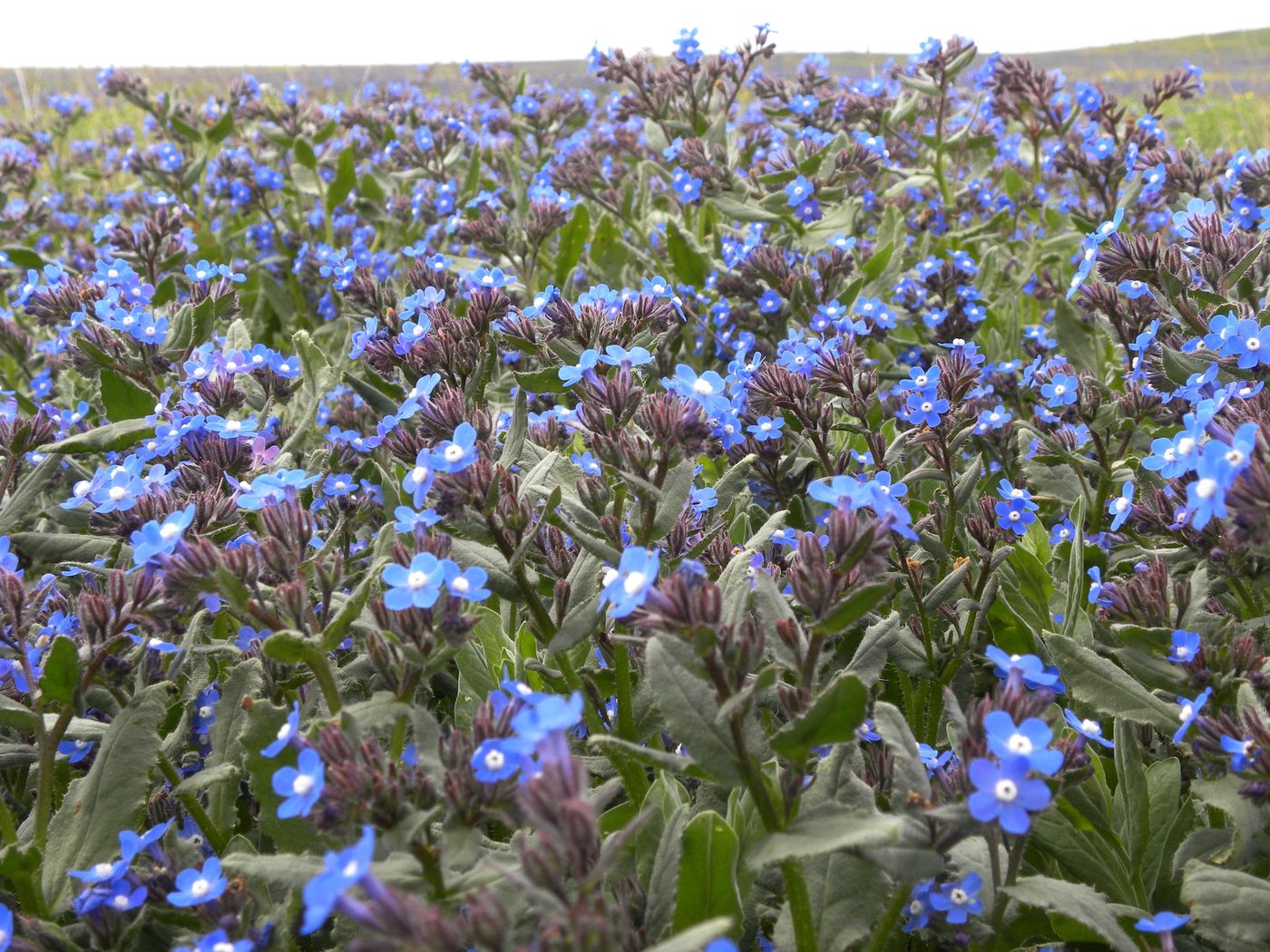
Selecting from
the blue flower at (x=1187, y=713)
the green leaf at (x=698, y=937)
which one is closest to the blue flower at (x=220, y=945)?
the green leaf at (x=698, y=937)

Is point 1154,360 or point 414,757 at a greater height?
point 1154,360

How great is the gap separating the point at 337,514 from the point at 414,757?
144 cm

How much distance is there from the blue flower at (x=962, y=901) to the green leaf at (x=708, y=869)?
0.42 metres

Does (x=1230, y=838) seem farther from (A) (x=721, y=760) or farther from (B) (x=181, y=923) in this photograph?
(B) (x=181, y=923)

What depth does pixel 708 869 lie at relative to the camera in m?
1.74

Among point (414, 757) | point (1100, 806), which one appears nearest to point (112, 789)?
point (414, 757)

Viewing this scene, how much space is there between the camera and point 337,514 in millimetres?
3141

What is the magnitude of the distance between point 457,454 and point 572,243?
3296mm

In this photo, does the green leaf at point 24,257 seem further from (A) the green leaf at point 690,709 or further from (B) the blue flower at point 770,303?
(A) the green leaf at point 690,709

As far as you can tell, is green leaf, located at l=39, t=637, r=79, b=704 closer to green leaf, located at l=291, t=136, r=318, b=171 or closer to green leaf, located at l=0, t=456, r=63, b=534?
green leaf, located at l=0, t=456, r=63, b=534

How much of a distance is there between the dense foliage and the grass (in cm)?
495

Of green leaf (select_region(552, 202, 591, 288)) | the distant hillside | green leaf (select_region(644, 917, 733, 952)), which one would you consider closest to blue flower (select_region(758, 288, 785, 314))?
green leaf (select_region(552, 202, 591, 288))

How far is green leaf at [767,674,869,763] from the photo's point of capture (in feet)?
5.10

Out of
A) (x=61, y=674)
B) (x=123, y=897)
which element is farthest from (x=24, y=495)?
(x=123, y=897)
